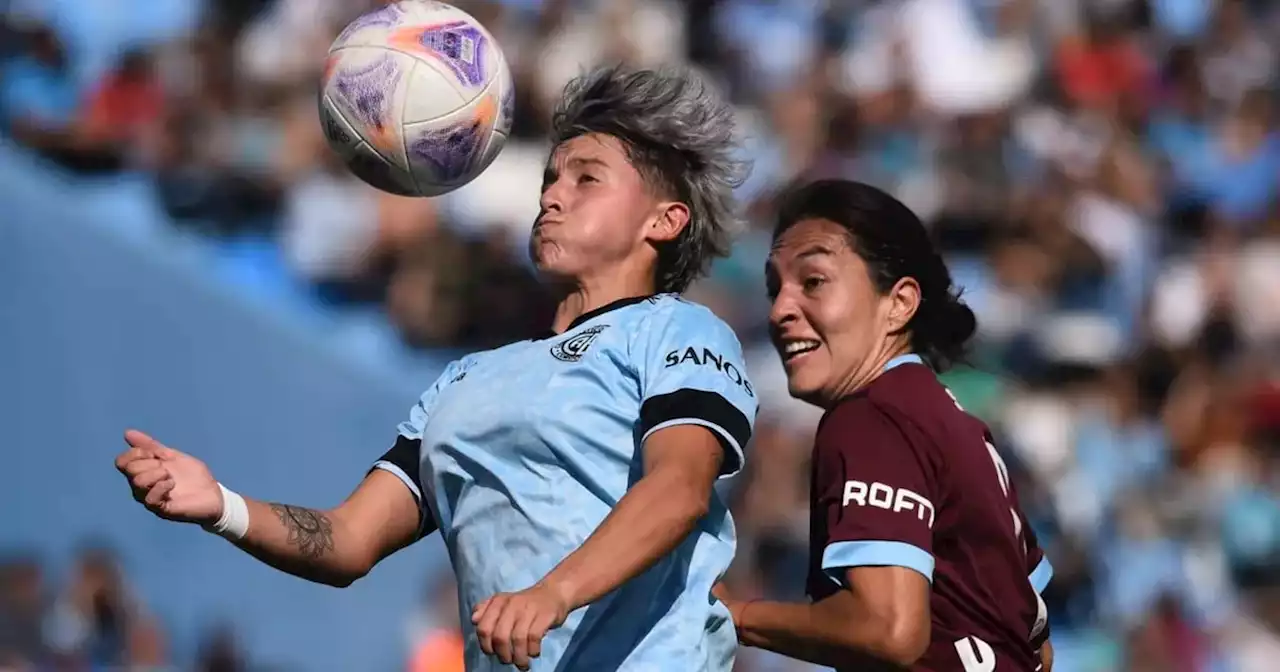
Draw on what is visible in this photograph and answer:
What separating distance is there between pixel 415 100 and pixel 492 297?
5699mm

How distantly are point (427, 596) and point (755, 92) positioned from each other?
415cm

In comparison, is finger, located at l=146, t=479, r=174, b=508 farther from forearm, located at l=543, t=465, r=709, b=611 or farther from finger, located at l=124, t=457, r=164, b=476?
forearm, located at l=543, t=465, r=709, b=611

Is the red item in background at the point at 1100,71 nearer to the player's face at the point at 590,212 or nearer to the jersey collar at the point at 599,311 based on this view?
the player's face at the point at 590,212

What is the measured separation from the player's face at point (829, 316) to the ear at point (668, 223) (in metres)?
0.27

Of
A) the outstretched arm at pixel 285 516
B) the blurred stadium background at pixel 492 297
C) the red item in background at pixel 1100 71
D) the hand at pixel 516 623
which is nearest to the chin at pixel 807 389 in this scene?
the outstretched arm at pixel 285 516

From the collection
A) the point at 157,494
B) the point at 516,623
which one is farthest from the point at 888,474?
the point at 157,494

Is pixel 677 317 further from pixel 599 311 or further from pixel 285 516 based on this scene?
pixel 285 516

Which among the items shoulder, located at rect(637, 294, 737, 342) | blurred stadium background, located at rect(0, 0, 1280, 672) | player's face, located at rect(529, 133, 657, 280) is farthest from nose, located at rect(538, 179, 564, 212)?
blurred stadium background, located at rect(0, 0, 1280, 672)

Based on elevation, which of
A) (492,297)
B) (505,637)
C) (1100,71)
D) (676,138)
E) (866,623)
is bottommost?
(505,637)

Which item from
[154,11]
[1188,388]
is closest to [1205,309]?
[1188,388]

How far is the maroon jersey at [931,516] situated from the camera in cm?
400

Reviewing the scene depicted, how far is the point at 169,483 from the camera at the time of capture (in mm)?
4023

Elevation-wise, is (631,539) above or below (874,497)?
below

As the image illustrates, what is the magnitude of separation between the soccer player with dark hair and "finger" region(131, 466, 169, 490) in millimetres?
1219
